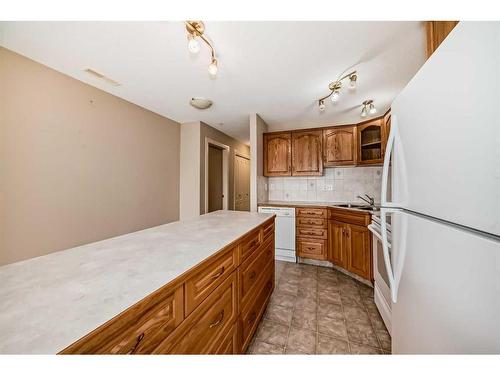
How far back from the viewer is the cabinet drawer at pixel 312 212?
2.74 m

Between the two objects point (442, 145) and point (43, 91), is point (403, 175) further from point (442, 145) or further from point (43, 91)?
point (43, 91)

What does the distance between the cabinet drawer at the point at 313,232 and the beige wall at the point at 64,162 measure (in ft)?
7.59

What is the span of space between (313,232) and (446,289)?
230cm

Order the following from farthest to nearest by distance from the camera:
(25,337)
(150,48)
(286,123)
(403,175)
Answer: (286,123), (150,48), (403,175), (25,337)

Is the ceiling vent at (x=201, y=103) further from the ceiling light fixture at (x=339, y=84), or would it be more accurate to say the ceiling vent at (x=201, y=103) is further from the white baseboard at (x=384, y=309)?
the white baseboard at (x=384, y=309)

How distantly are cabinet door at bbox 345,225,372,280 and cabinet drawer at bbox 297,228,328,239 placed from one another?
0.35 m

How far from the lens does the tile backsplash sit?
2.98 metres

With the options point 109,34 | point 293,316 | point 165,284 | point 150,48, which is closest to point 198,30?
point 150,48

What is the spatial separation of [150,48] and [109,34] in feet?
0.88

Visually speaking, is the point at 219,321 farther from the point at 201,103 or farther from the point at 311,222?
the point at 201,103

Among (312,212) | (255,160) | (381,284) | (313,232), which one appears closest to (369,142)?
(312,212)

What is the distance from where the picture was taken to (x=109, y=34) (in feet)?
4.47

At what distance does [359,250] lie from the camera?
89.3 inches

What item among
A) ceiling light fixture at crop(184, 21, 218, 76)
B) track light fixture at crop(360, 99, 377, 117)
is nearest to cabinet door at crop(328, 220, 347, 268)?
track light fixture at crop(360, 99, 377, 117)
